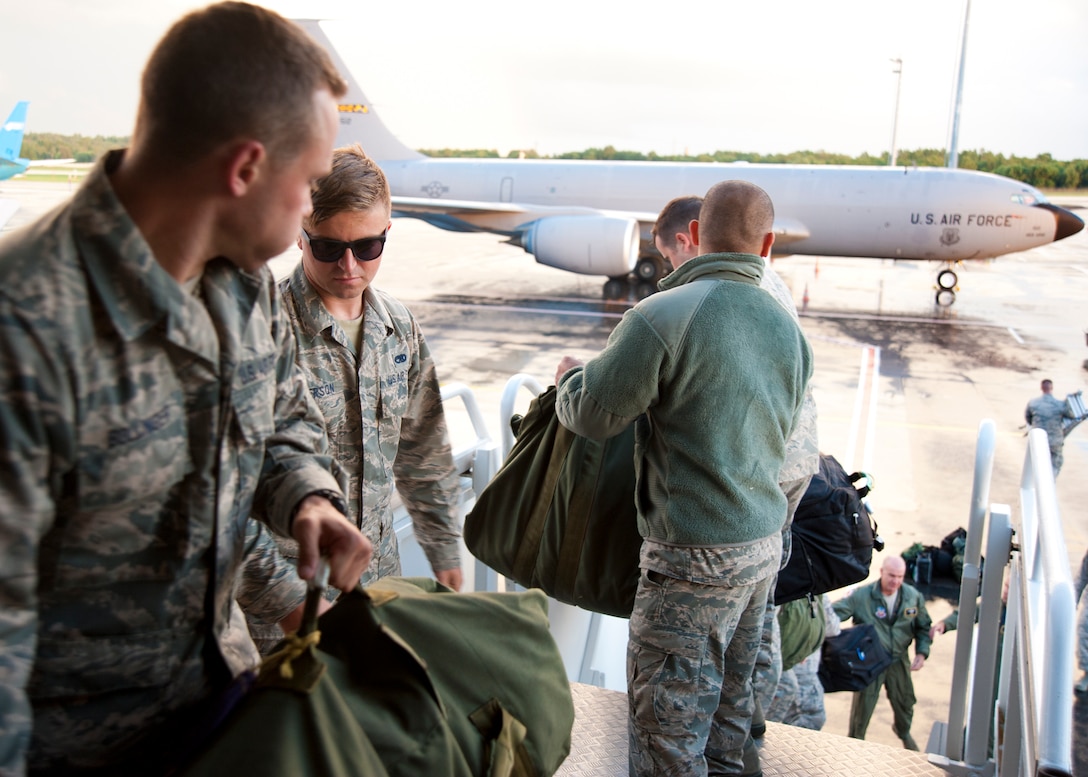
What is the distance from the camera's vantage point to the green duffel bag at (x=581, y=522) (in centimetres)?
232

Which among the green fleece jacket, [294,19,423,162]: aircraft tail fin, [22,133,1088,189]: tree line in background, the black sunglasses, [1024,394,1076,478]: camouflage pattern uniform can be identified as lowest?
[1024,394,1076,478]: camouflage pattern uniform

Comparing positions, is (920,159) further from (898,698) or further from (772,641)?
(772,641)

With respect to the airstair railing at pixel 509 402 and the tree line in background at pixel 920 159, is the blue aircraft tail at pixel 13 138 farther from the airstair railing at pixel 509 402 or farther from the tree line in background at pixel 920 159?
the tree line in background at pixel 920 159

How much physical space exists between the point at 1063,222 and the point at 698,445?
1769 centimetres

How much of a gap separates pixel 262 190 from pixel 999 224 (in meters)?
17.9

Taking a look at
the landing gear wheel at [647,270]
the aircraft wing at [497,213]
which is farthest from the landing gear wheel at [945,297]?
the landing gear wheel at [647,270]

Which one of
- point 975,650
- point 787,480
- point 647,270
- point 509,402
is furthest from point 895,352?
point 787,480

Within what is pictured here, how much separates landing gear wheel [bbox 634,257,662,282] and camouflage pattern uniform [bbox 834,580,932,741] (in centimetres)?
1265

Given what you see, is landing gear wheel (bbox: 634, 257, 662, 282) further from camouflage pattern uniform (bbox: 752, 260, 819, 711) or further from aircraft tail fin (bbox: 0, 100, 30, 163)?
camouflage pattern uniform (bbox: 752, 260, 819, 711)

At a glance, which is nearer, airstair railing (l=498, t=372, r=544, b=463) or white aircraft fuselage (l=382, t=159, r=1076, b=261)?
airstair railing (l=498, t=372, r=544, b=463)

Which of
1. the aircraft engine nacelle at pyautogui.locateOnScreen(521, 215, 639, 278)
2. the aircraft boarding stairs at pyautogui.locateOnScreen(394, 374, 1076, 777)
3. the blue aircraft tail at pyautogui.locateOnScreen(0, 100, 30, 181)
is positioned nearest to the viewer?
the aircraft boarding stairs at pyautogui.locateOnScreen(394, 374, 1076, 777)

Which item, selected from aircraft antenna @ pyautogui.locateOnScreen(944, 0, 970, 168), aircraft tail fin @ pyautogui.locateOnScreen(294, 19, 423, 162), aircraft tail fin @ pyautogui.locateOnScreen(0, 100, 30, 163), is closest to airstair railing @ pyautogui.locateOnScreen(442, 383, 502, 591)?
aircraft tail fin @ pyautogui.locateOnScreen(0, 100, 30, 163)

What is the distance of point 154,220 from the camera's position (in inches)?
41.5

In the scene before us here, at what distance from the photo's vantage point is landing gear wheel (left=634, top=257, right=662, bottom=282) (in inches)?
689
